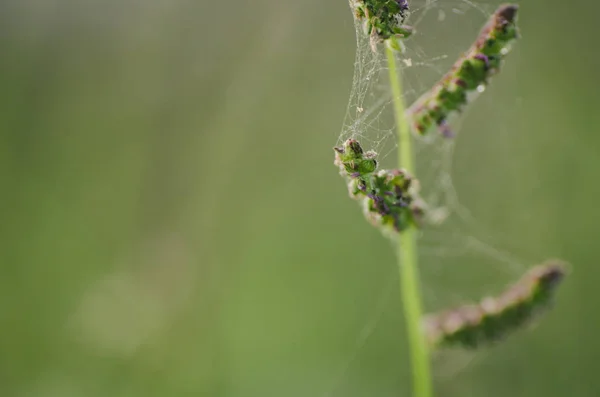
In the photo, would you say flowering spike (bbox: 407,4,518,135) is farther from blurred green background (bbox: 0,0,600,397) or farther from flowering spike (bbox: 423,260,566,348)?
blurred green background (bbox: 0,0,600,397)

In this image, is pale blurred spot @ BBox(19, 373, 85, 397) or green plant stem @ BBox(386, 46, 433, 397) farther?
pale blurred spot @ BBox(19, 373, 85, 397)

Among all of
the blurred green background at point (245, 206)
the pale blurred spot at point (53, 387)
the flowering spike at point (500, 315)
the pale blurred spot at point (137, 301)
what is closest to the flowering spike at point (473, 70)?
the flowering spike at point (500, 315)

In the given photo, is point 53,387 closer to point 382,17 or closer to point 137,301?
point 137,301

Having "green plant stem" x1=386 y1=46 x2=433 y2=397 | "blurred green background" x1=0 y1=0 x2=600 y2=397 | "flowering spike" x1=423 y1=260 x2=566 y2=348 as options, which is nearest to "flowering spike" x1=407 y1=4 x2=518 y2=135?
"green plant stem" x1=386 y1=46 x2=433 y2=397

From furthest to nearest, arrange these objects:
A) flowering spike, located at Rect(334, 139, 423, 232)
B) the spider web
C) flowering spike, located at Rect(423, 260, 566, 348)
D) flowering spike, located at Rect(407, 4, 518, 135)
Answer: the spider web
flowering spike, located at Rect(423, 260, 566, 348)
flowering spike, located at Rect(407, 4, 518, 135)
flowering spike, located at Rect(334, 139, 423, 232)

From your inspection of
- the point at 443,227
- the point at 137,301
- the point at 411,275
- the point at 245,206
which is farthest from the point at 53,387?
the point at 443,227

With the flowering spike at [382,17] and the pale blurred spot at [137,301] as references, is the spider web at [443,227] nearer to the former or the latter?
the pale blurred spot at [137,301]
